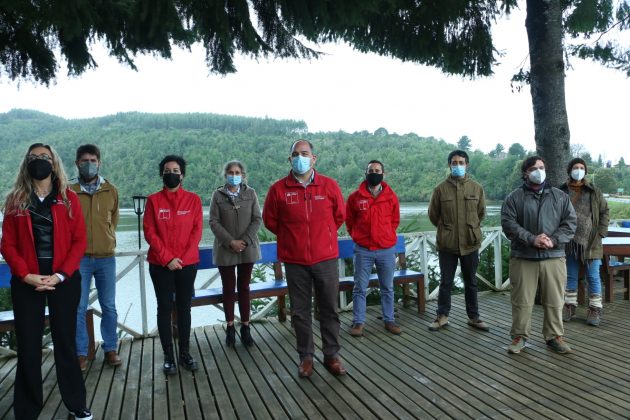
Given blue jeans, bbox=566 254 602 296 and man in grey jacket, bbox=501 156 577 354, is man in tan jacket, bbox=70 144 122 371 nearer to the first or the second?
man in grey jacket, bbox=501 156 577 354

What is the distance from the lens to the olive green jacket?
4.24 meters

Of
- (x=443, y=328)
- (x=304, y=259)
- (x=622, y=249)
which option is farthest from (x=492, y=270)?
(x=304, y=259)

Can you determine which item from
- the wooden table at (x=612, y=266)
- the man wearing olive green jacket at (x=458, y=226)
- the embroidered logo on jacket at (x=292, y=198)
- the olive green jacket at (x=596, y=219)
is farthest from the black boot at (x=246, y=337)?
the wooden table at (x=612, y=266)

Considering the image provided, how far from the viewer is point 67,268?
248cm

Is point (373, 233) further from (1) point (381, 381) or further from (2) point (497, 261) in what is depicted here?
(2) point (497, 261)

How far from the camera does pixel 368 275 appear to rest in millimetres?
4262

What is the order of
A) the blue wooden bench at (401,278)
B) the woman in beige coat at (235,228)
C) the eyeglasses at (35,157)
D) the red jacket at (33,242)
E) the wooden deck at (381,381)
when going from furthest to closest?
the blue wooden bench at (401,278)
the woman in beige coat at (235,228)
the wooden deck at (381,381)
the eyeglasses at (35,157)
the red jacket at (33,242)

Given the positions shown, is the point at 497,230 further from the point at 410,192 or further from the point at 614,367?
the point at 614,367

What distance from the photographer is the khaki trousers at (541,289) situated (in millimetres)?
3525

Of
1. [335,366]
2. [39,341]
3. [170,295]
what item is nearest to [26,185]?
[39,341]

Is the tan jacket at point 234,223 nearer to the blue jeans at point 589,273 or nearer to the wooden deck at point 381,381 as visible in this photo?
the wooden deck at point 381,381

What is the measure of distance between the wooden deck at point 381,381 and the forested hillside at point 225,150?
141cm

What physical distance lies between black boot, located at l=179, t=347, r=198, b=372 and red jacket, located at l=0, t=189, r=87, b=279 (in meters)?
1.19

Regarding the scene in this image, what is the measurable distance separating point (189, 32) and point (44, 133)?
17.8 metres
